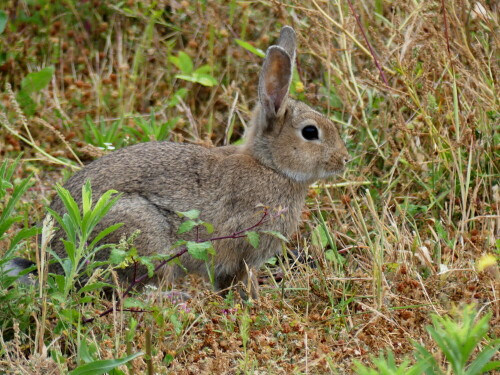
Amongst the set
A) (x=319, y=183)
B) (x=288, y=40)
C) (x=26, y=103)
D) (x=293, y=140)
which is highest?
(x=288, y=40)

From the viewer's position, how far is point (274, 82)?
500cm

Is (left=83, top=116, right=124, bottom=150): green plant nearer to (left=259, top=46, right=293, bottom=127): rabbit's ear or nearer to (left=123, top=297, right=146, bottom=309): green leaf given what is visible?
(left=259, top=46, right=293, bottom=127): rabbit's ear

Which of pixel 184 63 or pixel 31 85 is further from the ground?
pixel 184 63

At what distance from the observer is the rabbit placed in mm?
4688

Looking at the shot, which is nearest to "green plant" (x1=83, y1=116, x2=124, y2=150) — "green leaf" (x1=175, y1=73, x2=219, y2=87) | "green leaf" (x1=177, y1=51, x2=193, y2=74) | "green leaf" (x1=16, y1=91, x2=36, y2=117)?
"green leaf" (x1=16, y1=91, x2=36, y2=117)

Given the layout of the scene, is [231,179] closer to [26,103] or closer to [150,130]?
[150,130]

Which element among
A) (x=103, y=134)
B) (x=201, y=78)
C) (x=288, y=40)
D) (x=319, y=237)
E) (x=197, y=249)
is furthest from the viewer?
(x=201, y=78)

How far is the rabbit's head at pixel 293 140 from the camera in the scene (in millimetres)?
5043

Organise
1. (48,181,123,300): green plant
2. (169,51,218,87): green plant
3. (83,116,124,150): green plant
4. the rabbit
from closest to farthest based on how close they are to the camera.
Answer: (48,181,123,300): green plant
the rabbit
(83,116,124,150): green plant
(169,51,218,87): green plant

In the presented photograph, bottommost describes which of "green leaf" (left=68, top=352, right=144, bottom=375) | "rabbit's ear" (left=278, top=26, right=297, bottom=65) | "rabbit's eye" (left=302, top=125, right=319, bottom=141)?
"green leaf" (left=68, top=352, right=144, bottom=375)

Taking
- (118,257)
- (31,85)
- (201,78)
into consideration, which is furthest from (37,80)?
(118,257)

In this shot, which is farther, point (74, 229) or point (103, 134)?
point (103, 134)

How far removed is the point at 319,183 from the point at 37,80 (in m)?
2.28

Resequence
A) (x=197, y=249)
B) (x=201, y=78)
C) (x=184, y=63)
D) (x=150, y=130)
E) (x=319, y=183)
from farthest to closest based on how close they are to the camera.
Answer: (x=184, y=63)
(x=201, y=78)
(x=150, y=130)
(x=319, y=183)
(x=197, y=249)
